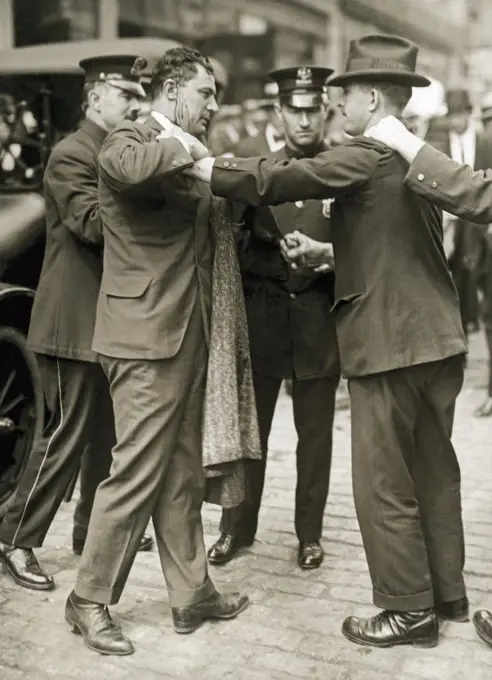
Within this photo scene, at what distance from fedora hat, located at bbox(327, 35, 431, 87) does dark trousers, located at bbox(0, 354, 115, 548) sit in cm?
154

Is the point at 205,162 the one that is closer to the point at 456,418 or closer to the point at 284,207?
the point at 284,207

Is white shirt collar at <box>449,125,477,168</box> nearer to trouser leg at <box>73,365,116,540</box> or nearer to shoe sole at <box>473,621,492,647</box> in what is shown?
trouser leg at <box>73,365,116,540</box>

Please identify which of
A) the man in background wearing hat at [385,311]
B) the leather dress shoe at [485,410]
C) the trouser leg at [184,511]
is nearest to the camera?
the man in background wearing hat at [385,311]

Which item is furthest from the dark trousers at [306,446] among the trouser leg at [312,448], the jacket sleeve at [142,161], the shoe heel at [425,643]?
the jacket sleeve at [142,161]

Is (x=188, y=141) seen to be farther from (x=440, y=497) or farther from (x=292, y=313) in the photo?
(x=440, y=497)

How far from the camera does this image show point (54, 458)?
12.3 feet

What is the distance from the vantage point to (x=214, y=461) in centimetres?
325

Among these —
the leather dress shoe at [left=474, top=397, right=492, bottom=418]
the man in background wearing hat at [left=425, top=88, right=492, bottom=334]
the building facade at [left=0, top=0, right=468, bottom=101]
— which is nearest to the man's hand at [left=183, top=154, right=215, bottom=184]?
the leather dress shoe at [left=474, top=397, right=492, bottom=418]

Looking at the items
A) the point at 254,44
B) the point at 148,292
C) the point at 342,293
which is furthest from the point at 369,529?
the point at 254,44

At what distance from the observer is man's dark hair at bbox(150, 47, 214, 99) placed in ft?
10.2

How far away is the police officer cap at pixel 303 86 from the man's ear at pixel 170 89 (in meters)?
0.94

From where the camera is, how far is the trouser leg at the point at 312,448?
157 inches

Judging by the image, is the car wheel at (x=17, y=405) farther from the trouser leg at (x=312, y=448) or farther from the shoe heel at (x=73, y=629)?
the trouser leg at (x=312, y=448)

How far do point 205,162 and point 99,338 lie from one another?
0.70 metres
